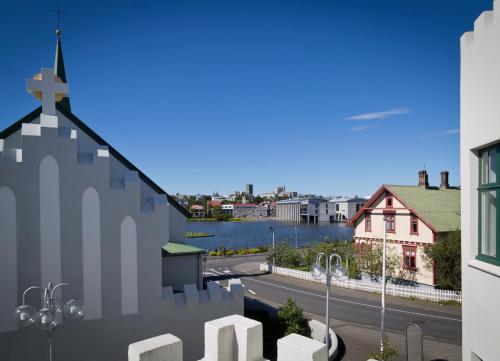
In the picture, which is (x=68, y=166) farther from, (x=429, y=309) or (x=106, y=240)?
(x=429, y=309)

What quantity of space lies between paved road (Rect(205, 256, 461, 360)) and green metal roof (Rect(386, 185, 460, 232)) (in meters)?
6.97

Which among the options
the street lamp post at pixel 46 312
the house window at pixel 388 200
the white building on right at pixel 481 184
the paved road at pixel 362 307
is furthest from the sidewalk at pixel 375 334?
the street lamp post at pixel 46 312

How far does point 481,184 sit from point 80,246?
8.42m

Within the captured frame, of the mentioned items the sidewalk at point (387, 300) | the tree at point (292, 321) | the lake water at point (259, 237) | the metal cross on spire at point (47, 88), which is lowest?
the lake water at point (259, 237)

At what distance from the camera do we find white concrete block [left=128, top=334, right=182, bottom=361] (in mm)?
3041

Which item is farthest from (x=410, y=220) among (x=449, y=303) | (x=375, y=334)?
(x=375, y=334)

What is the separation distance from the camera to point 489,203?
15.4 ft

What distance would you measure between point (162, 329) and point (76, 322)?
2.21 meters

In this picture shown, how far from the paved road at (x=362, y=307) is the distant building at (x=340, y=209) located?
403 feet

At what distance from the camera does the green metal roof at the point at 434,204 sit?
90.2 feet

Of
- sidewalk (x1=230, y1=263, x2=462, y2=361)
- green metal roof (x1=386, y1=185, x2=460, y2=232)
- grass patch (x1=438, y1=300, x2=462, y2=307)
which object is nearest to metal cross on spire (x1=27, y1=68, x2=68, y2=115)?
sidewalk (x1=230, y1=263, x2=462, y2=361)

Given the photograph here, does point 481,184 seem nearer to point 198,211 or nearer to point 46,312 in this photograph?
point 46,312

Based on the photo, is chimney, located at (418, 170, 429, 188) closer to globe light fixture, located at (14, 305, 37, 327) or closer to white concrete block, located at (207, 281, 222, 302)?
white concrete block, located at (207, 281, 222, 302)

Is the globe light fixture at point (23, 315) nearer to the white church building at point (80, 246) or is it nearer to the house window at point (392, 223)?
the white church building at point (80, 246)
